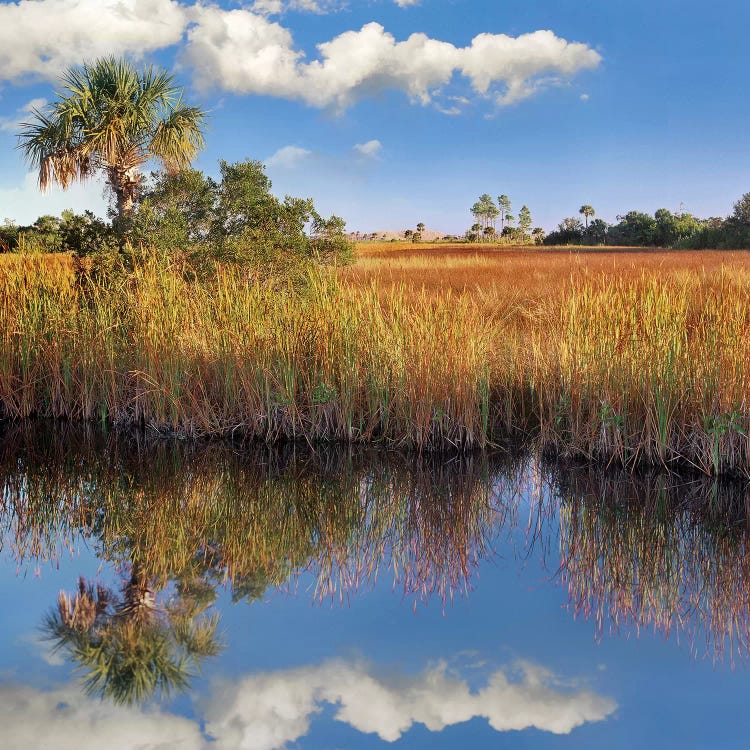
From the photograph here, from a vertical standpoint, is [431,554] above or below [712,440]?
below

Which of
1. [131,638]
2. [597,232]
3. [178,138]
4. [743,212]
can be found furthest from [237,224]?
[597,232]

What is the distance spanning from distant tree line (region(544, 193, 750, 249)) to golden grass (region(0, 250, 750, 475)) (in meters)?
37.6

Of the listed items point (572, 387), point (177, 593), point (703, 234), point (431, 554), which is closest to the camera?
point (177, 593)

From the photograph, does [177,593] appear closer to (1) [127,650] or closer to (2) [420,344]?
(1) [127,650]

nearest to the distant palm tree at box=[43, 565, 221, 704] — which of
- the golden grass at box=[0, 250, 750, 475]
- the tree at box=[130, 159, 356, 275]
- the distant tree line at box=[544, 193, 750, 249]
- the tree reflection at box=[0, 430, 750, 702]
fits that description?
the tree reflection at box=[0, 430, 750, 702]

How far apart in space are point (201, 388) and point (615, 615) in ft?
12.6

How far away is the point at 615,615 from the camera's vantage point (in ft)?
10.2

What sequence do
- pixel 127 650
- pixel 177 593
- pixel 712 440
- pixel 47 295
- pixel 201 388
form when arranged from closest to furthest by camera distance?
pixel 127 650 → pixel 177 593 → pixel 712 440 → pixel 201 388 → pixel 47 295

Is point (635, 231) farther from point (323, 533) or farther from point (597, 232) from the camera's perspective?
point (323, 533)

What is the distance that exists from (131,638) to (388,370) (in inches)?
117

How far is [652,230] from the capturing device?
48.8 metres

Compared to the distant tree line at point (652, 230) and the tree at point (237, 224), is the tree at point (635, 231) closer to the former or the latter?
the distant tree line at point (652, 230)

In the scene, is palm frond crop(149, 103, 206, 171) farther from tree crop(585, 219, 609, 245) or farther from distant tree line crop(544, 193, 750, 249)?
tree crop(585, 219, 609, 245)

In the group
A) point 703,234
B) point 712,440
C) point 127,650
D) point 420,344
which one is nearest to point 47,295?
point 420,344
